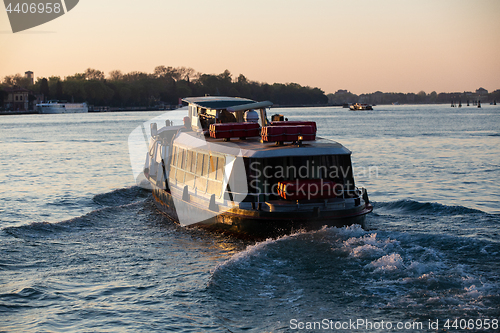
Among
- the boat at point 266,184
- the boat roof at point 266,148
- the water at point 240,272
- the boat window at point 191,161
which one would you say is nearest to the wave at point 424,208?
the water at point 240,272

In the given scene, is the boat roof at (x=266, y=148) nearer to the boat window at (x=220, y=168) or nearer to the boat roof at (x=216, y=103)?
the boat window at (x=220, y=168)

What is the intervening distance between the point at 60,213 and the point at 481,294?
1967cm

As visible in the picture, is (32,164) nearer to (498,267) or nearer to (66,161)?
(66,161)

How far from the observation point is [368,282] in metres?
13.1

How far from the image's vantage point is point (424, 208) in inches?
895

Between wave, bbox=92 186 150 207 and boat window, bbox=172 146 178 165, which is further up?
boat window, bbox=172 146 178 165

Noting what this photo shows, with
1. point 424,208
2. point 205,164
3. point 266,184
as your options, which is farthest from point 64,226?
point 424,208

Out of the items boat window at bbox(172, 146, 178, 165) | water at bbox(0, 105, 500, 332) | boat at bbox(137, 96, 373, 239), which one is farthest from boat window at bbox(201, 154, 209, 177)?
boat window at bbox(172, 146, 178, 165)

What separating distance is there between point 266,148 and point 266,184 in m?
1.22

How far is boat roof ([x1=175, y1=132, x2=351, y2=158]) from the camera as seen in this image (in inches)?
683

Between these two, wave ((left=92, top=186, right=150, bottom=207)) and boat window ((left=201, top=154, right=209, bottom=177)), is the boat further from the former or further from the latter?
wave ((left=92, top=186, right=150, bottom=207))

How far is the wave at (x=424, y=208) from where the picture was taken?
21755mm

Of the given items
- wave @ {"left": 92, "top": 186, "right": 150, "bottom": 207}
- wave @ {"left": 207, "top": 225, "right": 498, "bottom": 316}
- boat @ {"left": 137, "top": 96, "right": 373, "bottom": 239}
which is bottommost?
wave @ {"left": 92, "top": 186, "right": 150, "bottom": 207}

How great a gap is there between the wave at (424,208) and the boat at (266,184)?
194 inches
